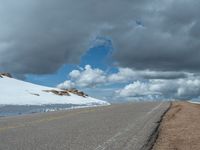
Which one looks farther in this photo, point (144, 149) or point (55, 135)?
point (55, 135)

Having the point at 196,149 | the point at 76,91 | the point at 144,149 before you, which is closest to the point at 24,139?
the point at 144,149

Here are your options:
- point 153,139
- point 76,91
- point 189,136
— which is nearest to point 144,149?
point 153,139

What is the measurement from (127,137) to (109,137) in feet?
1.58

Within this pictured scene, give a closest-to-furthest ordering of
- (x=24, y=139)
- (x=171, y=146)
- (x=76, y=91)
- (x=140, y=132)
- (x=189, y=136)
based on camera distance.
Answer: (x=171, y=146) → (x=24, y=139) → (x=189, y=136) → (x=140, y=132) → (x=76, y=91)

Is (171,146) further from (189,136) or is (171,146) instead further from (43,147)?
(43,147)

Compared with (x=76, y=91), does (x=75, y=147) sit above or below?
below

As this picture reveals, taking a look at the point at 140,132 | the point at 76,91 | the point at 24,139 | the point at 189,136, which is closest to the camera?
the point at 24,139

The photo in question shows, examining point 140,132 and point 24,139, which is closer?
point 24,139

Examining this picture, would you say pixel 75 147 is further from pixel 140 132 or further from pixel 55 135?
pixel 140 132

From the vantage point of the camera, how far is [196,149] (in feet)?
31.0

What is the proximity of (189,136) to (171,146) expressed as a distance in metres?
1.99

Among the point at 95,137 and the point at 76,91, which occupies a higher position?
the point at 76,91

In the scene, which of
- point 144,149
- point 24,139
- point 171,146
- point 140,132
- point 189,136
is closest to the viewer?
point 144,149

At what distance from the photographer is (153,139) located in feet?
36.5
